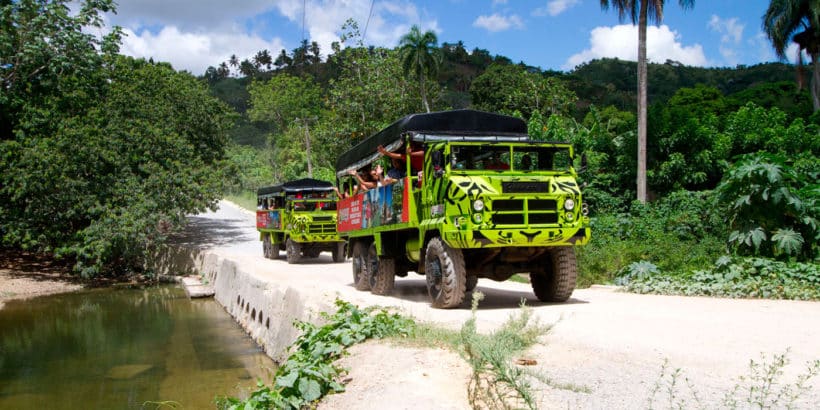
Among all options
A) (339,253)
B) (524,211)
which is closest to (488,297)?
(524,211)

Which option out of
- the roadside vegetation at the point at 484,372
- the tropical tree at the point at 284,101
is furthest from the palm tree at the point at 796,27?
the tropical tree at the point at 284,101

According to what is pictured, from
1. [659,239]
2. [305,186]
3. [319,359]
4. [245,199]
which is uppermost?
[245,199]

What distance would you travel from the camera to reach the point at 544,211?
10.3m

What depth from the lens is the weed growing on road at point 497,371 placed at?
5.22 meters

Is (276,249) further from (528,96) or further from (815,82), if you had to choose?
(815,82)

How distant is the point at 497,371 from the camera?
545cm

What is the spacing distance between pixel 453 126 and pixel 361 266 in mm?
4175

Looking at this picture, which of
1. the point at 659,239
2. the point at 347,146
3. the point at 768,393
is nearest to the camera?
the point at 768,393

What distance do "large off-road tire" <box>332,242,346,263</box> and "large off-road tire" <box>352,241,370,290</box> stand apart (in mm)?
9087

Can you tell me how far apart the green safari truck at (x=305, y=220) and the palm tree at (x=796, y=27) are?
28.2 metres

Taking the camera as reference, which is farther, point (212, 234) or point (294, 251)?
point (212, 234)

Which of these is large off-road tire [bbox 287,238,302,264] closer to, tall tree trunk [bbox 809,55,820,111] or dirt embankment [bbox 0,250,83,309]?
dirt embankment [bbox 0,250,83,309]

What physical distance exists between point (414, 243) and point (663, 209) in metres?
11.0

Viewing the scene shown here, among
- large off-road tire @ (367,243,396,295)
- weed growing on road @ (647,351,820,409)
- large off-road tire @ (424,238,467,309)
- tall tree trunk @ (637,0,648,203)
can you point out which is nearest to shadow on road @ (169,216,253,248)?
tall tree trunk @ (637,0,648,203)
